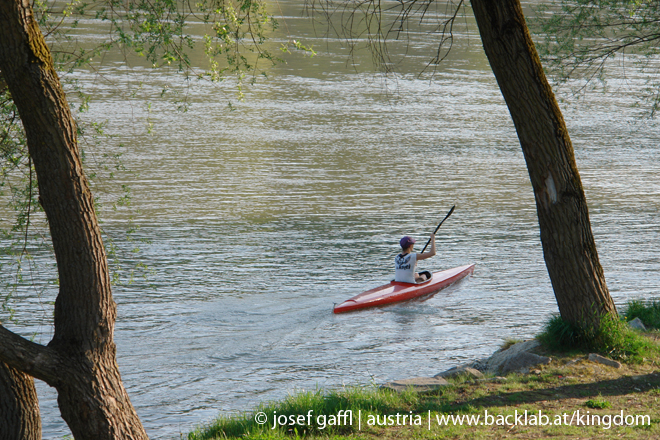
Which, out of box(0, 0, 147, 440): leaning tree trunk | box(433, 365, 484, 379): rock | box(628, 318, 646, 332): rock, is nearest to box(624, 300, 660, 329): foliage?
box(628, 318, 646, 332): rock

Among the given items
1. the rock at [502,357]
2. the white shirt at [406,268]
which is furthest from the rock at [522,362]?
the white shirt at [406,268]

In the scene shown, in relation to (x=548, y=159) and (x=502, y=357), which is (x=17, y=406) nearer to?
(x=502, y=357)

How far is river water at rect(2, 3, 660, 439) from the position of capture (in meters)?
8.49

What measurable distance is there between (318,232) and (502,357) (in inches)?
292

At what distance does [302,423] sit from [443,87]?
2707 centimetres

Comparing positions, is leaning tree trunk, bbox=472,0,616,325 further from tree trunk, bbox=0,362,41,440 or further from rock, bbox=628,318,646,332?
tree trunk, bbox=0,362,41,440

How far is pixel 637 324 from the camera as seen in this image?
758cm

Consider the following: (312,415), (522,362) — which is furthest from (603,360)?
(312,415)

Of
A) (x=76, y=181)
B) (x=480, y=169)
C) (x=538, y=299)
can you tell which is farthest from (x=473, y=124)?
(x=76, y=181)

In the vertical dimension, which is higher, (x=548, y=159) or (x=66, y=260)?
(x=548, y=159)

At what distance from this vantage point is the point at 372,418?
16.3 feet

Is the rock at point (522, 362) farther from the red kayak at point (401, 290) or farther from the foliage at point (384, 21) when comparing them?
the red kayak at point (401, 290)

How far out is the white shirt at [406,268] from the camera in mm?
11141

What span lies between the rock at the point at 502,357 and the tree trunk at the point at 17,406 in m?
4.17
